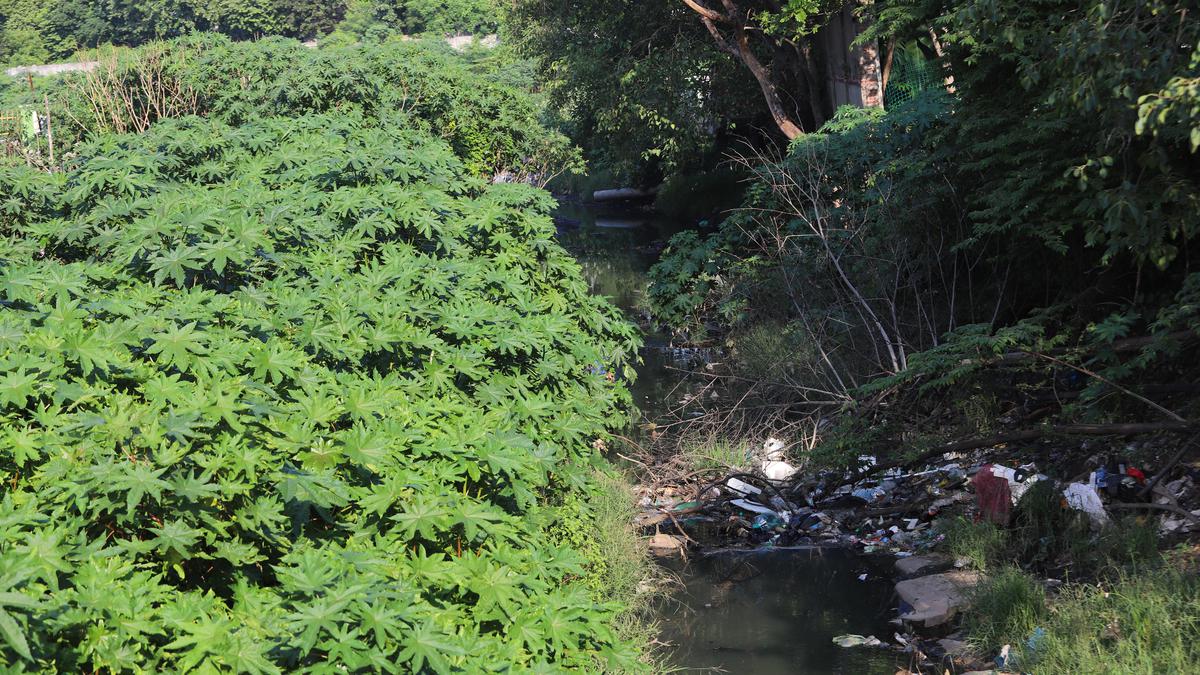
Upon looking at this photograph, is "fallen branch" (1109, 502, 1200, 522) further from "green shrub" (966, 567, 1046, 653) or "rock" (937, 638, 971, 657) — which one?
"rock" (937, 638, 971, 657)

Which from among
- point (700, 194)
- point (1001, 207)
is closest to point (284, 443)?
point (1001, 207)

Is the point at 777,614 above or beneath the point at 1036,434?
beneath

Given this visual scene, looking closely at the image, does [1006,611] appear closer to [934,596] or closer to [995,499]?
[934,596]

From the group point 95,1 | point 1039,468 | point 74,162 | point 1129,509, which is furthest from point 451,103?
point 95,1

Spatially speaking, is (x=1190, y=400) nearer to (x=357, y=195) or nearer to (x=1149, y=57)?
(x=1149, y=57)

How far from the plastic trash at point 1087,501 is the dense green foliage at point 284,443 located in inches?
130

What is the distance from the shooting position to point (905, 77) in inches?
699

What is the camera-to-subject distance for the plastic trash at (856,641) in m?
7.20

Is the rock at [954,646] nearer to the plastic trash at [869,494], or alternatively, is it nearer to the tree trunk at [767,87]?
the plastic trash at [869,494]

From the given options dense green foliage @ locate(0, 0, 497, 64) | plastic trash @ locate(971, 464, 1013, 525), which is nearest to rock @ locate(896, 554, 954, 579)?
plastic trash @ locate(971, 464, 1013, 525)

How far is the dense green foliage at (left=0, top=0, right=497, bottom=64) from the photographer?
74500 millimetres

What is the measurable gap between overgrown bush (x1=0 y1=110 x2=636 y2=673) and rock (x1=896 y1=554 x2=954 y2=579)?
315 centimetres

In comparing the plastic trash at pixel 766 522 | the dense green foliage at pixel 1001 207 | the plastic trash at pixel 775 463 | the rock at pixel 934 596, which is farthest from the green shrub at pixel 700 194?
the rock at pixel 934 596

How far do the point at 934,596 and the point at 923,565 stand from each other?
0.56 m
